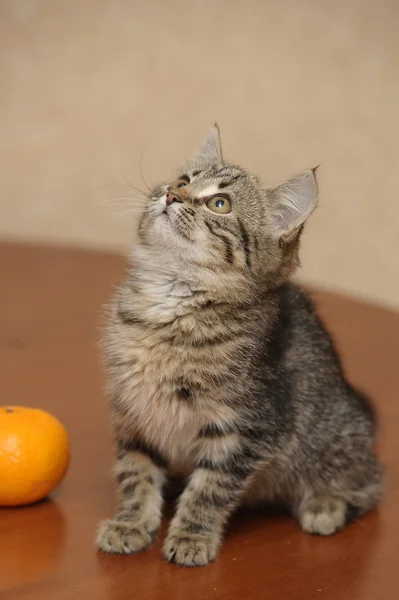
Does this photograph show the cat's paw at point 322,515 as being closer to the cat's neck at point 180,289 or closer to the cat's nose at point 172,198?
the cat's neck at point 180,289

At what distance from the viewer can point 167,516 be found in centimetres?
181

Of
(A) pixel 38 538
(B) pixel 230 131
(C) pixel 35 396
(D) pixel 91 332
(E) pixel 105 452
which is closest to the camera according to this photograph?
(A) pixel 38 538

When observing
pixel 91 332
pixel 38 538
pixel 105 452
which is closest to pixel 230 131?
pixel 91 332

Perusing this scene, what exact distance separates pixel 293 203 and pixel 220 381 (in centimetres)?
33

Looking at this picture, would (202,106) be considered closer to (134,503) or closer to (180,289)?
(180,289)

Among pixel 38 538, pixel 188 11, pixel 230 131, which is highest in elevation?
pixel 188 11

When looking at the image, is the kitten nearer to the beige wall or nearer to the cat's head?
the cat's head

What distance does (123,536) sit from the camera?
5.27 feet

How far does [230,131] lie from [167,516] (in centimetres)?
220

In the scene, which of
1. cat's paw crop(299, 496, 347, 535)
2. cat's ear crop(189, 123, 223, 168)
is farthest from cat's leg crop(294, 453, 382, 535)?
cat's ear crop(189, 123, 223, 168)

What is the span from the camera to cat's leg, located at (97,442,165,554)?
1613 millimetres

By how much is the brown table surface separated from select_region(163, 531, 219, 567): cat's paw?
14 millimetres

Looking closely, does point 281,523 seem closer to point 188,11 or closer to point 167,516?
point 167,516

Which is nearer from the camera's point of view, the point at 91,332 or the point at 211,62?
the point at 91,332
